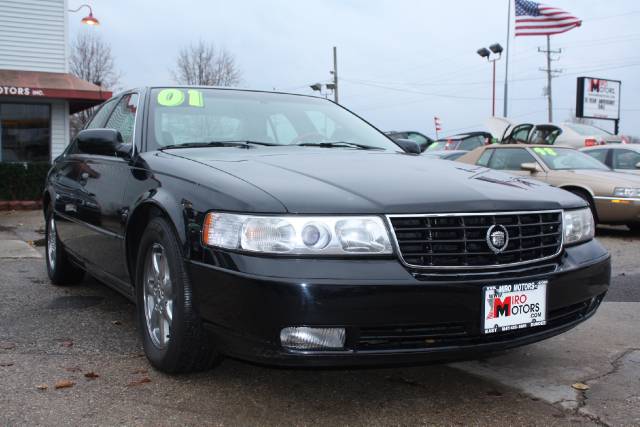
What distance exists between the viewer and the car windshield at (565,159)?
9750 mm

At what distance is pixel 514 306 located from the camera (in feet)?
8.79

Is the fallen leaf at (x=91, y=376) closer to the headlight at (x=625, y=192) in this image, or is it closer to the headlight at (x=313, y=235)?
the headlight at (x=313, y=235)

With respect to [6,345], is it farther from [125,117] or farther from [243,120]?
[243,120]

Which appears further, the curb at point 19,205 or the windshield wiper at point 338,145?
the curb at point 19,205

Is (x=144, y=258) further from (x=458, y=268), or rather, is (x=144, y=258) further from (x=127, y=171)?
(x=458, y=268)

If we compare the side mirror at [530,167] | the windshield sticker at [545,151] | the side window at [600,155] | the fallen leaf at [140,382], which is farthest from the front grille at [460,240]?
the side window at [600,155]

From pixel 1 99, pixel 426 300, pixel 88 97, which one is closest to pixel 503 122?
pixel 88 97

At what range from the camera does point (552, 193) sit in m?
3.23

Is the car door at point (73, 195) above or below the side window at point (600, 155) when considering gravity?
below

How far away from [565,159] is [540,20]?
16.4 metres

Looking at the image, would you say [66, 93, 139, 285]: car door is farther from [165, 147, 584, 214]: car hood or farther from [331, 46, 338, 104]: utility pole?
[331, 46, 338, 104]: utility pole

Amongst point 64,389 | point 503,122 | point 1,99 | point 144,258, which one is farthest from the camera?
point 503,122

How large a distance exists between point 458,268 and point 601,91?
106ft

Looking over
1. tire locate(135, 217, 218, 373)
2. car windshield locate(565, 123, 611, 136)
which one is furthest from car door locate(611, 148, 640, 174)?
tire locate(135, 217, 218, 373)
